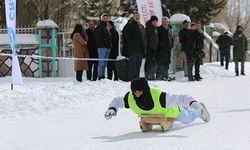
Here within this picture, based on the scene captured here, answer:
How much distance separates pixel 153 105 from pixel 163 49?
8.59 metres

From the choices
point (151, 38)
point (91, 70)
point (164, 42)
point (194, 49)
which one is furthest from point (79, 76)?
point (194, 49)

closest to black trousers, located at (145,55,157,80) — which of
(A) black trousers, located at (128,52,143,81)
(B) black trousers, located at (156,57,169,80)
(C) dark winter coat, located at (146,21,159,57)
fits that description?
(C) dark winter coat, located at (146,21,159,57)

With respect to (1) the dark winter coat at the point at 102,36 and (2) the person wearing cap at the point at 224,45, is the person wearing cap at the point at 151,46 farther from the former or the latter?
(2) the person wearing cap at the point at 224,45

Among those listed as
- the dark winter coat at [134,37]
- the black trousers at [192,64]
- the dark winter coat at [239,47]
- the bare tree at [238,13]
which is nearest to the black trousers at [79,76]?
the dark winter coat at [134,37]

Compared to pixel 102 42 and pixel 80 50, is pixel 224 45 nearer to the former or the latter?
pixel 102 42

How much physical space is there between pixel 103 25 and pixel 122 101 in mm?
7393

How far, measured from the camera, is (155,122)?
24.9ft

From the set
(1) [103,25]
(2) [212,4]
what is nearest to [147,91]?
(1) [103,25]

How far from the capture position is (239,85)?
14.8 meters

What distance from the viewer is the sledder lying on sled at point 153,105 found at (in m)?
7.31

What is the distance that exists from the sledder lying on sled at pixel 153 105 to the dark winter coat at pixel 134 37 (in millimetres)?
6963

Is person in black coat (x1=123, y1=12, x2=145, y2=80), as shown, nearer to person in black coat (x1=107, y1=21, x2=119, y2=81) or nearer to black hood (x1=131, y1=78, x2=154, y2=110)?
person in black coat (x1=107, y1=21, x2=119, y2=81)

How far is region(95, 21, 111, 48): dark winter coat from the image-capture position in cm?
1488

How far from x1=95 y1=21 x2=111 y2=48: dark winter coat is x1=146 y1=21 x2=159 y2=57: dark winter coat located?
1.11 metres
